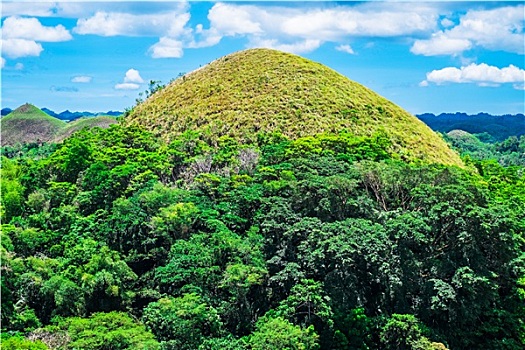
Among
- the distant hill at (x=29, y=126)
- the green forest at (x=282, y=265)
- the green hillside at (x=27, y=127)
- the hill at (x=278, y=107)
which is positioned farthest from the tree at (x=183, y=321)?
the green hillside at (x=27, y=127)

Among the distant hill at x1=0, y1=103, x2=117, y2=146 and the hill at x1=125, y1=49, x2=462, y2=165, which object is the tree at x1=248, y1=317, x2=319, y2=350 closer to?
the hill at x1=125, y1=49, x2=462, y2=165

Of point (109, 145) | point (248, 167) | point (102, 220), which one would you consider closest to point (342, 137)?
point (248, 167)

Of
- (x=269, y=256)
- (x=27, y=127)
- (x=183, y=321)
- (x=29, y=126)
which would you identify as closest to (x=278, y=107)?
(x=269, y=256)

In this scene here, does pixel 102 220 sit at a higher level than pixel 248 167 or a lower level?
lower

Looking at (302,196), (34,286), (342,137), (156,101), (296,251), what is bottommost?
(34,286)

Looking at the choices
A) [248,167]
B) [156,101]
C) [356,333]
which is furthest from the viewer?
[156,101]

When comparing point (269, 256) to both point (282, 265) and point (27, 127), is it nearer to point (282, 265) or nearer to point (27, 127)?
point (282, 265)

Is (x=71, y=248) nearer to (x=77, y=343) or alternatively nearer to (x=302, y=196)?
(x=77, y=343)
